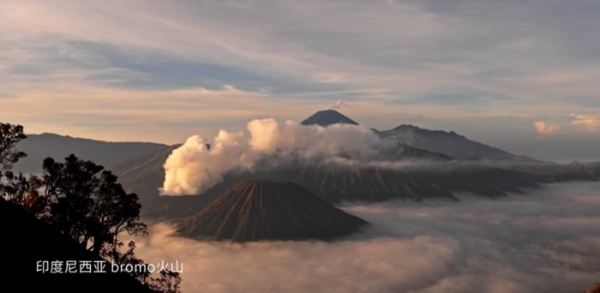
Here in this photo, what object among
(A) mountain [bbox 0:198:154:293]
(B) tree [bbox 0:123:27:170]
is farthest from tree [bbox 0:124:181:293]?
(A) mountain [bbox 0:198:154:293]

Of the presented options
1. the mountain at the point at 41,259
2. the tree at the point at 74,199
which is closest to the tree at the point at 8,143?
the tree at the point at 74,199

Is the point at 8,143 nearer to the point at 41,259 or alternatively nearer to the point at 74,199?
the point at 74,199

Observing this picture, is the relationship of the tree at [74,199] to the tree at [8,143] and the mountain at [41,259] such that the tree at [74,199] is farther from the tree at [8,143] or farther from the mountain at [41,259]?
the mountain at [41,259]

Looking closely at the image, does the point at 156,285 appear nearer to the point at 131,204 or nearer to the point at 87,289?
the point at 131,204

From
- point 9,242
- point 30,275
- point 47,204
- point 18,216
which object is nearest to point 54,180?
point 47,204

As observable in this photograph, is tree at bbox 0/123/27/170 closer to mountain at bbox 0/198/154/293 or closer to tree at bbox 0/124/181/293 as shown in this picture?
tree at bbox 0/124/181/293

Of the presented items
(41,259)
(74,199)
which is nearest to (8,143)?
(74,199)
